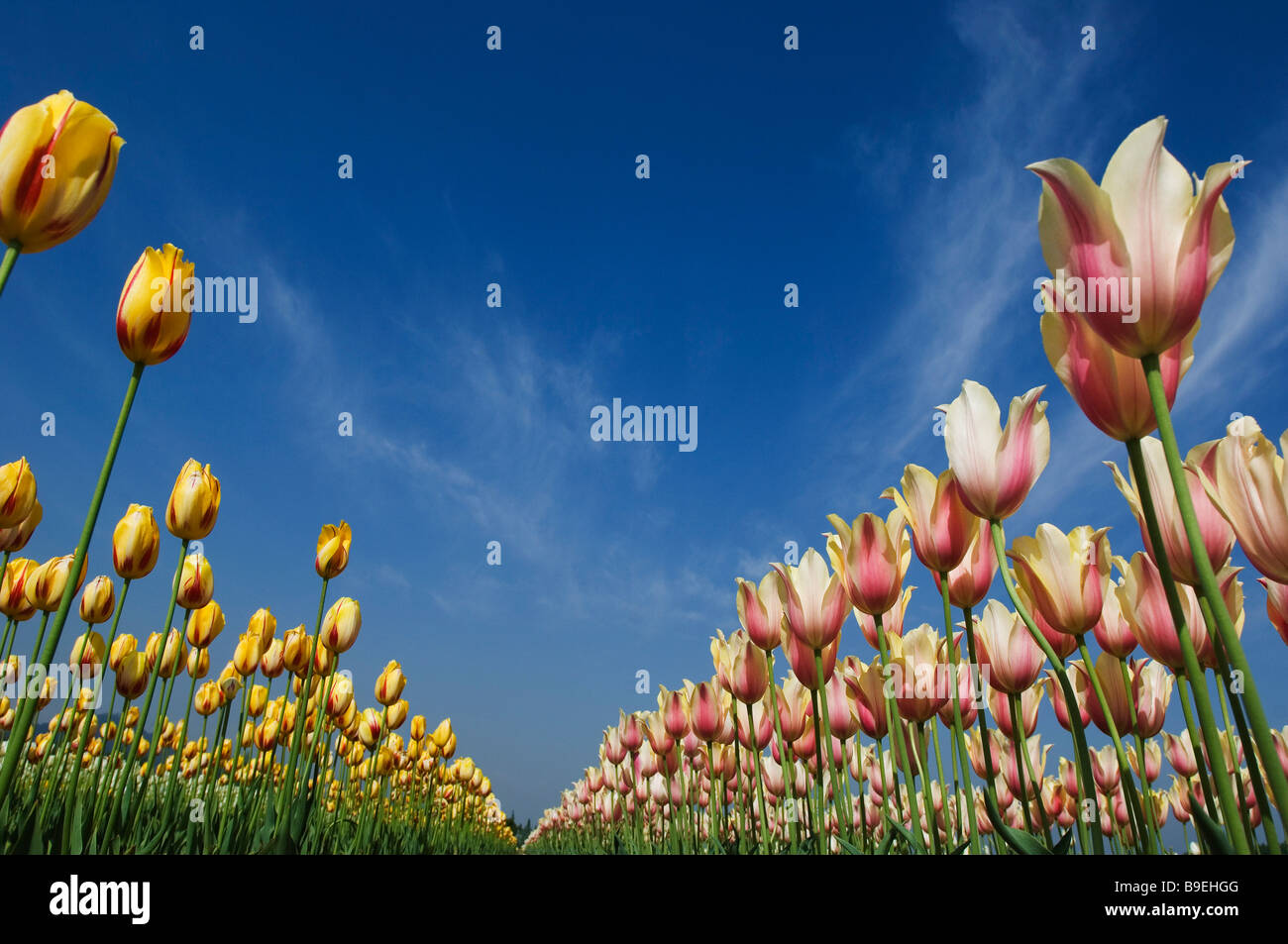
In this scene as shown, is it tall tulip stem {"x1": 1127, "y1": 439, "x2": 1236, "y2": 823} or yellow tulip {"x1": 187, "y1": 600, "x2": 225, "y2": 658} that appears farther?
yellow tulip {"x1": 187, "y1": 600, "x2": 225, "y2": 658}

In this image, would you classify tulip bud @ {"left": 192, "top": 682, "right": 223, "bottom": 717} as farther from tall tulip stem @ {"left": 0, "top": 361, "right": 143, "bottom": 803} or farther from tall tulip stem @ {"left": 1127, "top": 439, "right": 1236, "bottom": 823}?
tall tulip stem @ {"left": 1127, "top": 439, "right": 1236, "bottom": 823}

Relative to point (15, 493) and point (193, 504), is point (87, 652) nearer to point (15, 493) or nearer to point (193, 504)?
point (15, 493)

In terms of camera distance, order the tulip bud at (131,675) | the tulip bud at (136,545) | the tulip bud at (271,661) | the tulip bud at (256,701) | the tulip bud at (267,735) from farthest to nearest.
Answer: the tulip bud at (256,701) < the tulip bud at (267,735) < the tulip bud at (271,661) < the tulip bud at (131,675) < the tulip bud at (136,545)

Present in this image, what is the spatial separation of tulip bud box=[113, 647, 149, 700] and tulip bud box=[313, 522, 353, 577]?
4.98 ft

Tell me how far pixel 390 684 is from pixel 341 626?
1853 millimetres

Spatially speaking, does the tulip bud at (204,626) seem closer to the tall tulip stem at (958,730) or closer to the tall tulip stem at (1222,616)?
the tall tulip stem at (958,730)

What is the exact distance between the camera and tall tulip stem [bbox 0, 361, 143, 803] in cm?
119

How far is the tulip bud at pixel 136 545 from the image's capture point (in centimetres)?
277

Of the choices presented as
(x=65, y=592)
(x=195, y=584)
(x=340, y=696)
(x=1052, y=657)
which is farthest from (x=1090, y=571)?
(x=340, y=696)

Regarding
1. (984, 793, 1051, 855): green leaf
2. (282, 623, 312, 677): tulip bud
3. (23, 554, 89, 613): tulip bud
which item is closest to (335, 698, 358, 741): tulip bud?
(282, 623, 312, 677): tulip bud

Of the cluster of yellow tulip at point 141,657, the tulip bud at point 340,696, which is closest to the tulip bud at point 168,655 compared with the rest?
the cluster of yellow tulip at point 141,657

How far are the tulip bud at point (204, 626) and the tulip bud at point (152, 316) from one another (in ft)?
9.20
